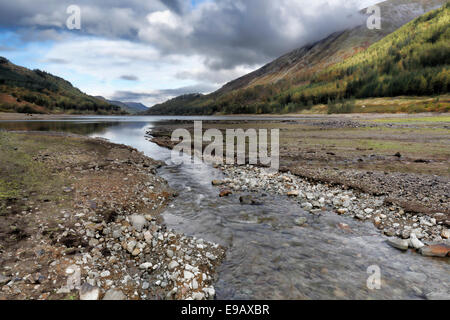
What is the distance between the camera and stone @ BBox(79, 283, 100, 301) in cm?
457

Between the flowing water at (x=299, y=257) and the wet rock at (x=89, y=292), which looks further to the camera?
the flowing water at (x=299, y=257)

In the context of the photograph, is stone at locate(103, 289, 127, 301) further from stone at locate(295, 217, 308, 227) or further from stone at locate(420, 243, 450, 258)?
stone at locate(420, 243, 450, 258)

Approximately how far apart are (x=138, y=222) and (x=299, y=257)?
598 centimetres

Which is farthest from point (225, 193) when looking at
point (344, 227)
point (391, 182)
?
point (391, 182)

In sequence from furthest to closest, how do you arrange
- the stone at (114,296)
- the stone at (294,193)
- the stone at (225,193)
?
the stone at (225,193), the stone at (294,193), the stone at (114,296)

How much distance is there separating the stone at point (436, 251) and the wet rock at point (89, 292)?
9.52m

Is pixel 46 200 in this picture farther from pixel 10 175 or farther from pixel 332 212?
pixel 332 212

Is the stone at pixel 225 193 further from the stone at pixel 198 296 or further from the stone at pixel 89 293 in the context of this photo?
the stone at pixel 89 293

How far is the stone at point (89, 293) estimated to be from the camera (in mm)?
4570

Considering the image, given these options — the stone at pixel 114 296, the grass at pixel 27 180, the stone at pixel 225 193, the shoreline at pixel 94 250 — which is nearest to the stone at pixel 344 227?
the shoreline at pixel 94 250

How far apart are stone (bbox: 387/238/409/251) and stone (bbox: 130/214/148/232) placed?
8.94m

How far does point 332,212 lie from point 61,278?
10.2 meters

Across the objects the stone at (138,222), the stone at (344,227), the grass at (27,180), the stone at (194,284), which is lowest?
the stone at (194,284)

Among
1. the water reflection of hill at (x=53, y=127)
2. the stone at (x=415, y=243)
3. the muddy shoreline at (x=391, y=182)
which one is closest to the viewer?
the stone at (x=415, y=243)
